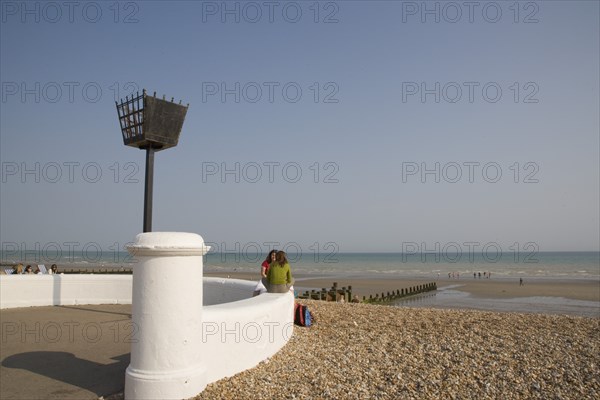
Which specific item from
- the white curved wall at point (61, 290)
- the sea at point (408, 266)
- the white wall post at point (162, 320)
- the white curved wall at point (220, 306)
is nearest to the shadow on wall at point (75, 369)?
the white wall post at point (162, 320)

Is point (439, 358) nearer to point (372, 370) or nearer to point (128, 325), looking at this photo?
point (372, 370)

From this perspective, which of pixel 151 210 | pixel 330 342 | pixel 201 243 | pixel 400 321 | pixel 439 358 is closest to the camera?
pixel 201 243

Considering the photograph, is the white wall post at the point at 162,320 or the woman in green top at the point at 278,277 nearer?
the white wall post at the point at 162,320

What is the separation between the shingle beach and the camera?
5551mm

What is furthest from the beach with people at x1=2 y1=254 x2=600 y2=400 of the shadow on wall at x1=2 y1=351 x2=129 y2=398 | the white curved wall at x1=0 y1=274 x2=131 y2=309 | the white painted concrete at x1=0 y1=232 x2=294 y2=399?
the white curved wall at x1=0 y1=274 x2=131 y2=309

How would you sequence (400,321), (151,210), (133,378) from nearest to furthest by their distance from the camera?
(133,378)
(151,210)
(400,321)

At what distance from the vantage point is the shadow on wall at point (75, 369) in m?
5.12

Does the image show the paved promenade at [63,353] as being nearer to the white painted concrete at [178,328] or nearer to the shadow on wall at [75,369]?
the shadow on wall at [75,369]

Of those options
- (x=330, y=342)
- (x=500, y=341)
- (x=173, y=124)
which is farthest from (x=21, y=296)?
(x=500, y=341)

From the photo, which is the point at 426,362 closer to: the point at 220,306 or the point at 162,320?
the point at 220,306

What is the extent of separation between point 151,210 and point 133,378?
16.4ft

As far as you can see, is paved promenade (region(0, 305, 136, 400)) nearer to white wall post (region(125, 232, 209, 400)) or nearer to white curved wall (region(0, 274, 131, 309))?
white wall post (region(125, 232, 209, 400))

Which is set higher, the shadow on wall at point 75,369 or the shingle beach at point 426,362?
the shadow on wall at point 75,369

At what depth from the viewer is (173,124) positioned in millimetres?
9414
